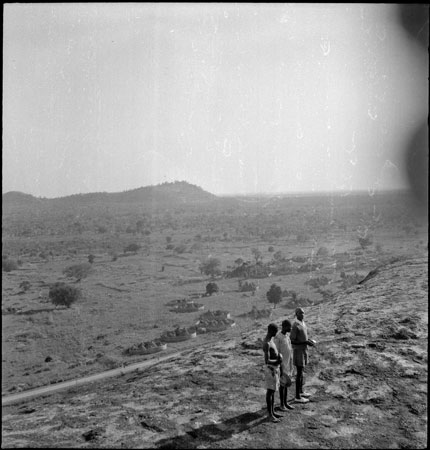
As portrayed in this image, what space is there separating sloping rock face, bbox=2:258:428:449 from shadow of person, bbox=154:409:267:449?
0.01 meters

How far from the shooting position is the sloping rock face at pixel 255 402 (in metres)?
4.83

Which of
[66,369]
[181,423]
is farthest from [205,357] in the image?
[66,369]

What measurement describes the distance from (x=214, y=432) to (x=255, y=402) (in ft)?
3.07

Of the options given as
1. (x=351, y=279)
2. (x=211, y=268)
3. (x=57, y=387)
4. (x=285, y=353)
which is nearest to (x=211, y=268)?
(x=211, y=268)

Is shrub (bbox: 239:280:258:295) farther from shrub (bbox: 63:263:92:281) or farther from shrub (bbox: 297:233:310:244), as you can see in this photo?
shrub (bbox: 297:233:310:244)

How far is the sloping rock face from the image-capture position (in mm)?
4828

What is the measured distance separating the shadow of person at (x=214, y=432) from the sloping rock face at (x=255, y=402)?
0.04 ft

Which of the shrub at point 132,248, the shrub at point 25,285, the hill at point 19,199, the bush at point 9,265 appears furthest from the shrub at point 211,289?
the hill at point 19,199

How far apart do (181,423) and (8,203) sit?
3763 inches

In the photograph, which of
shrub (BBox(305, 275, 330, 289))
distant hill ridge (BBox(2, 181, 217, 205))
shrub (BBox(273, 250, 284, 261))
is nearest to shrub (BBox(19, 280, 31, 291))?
shrub (BBox(305, 275, 330, 289))

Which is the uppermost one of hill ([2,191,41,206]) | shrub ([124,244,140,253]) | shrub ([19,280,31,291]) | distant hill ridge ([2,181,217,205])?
distant hill ridge ([2,181,217,205])

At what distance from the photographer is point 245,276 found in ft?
130

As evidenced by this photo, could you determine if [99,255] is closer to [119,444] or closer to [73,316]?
[73,316]

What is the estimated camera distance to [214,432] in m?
4.89
